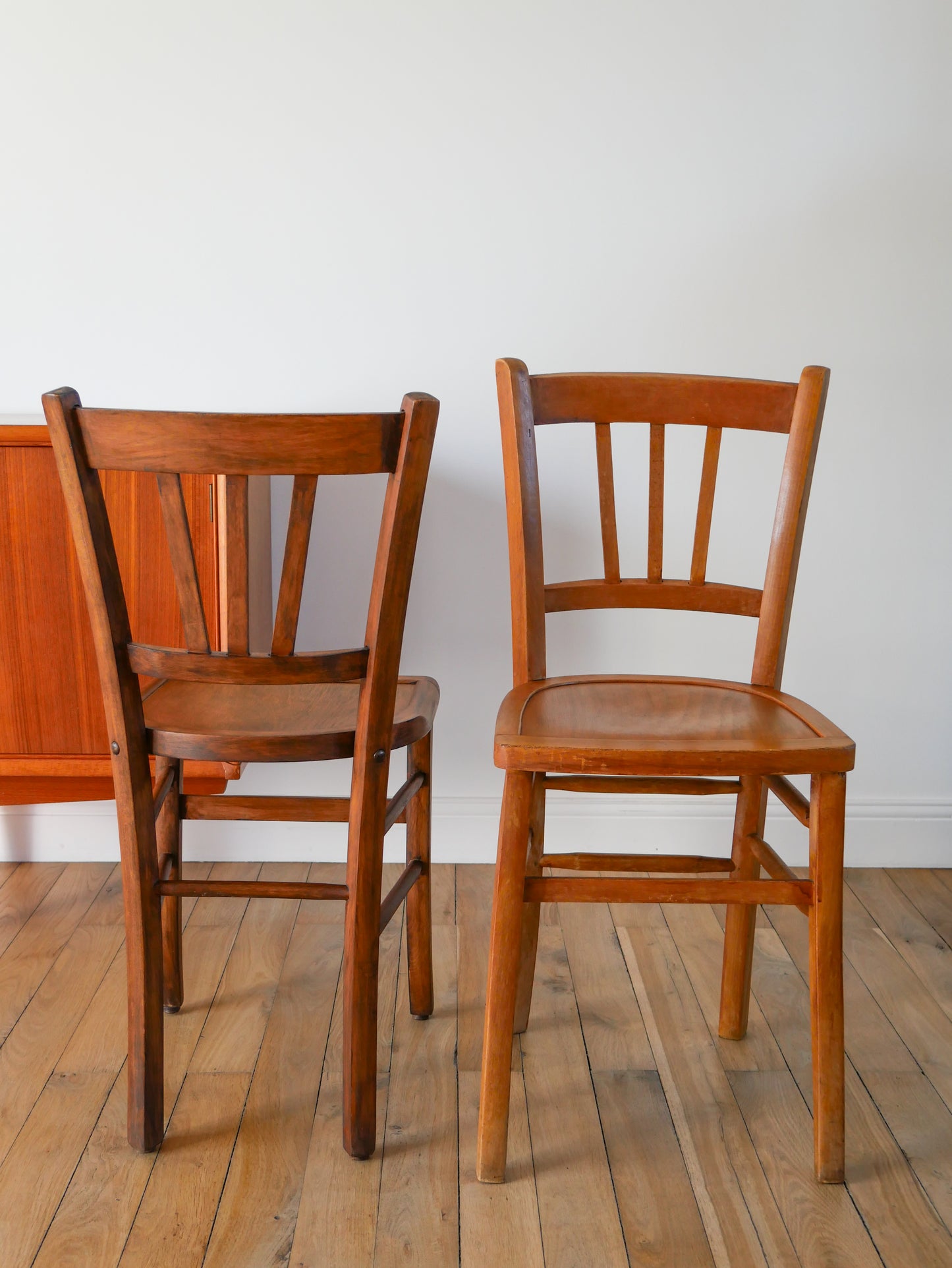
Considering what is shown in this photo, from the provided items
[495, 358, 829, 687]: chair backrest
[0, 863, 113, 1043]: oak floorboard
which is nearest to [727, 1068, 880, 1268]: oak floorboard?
[495, 358, 829, 687]: chair backrest

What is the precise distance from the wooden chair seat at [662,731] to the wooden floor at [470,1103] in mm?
500

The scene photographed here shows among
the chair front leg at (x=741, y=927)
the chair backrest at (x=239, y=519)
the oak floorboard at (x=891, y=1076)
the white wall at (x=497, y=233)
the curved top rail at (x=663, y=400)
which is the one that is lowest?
the oak floorboard at (x=891, y=1076)

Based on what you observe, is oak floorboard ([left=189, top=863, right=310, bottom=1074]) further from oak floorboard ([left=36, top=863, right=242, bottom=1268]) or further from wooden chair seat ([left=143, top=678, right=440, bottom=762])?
wooden chair seat ([left=143, top=678, right=440, bottom=762])

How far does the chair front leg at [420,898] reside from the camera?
1625 millimetres

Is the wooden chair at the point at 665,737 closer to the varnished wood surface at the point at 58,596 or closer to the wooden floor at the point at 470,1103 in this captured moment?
the wooden floor at the point at 470,1103

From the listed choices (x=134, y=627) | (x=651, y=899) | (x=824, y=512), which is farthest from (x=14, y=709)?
(x=824, y=512)

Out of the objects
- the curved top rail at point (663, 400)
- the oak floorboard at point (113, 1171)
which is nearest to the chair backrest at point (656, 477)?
the curved top rail at point (663, 400)

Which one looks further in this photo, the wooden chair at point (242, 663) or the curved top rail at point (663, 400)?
the curved top rail at point (663, 400)

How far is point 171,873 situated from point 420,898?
37cm

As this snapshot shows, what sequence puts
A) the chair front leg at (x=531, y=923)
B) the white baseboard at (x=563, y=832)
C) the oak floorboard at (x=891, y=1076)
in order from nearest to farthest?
1. the oak floorboard at (x=891, y=1076)
2. the chair front leg at (x=531, y=923)
3. the white baseboard at (x=563, y=832)

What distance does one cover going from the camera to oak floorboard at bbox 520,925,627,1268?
1.25 metres

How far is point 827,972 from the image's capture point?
4.36 ft

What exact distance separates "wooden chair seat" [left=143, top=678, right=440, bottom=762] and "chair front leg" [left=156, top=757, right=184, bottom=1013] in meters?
0.14

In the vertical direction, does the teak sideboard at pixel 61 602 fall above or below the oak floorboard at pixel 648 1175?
above
